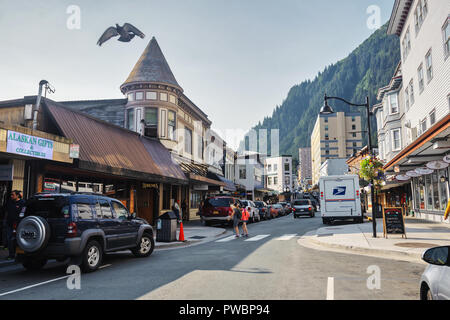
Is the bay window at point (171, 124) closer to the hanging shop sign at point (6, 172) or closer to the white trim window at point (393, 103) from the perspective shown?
the hanging shop sign at point (6, 172)

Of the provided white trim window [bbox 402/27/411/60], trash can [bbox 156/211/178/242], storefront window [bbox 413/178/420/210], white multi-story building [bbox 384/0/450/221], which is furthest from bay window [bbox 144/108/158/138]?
storefront window [bbox 413/178/420/210]

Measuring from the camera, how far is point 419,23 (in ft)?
77.3

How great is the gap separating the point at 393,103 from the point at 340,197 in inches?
653

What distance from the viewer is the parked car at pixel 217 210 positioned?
79.5 ft

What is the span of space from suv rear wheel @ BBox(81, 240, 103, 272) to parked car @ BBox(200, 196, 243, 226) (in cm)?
1511

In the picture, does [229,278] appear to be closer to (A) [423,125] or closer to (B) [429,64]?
(B) [429,64]

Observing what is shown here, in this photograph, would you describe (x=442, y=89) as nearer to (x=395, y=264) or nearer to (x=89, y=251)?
(x=395, y=264)

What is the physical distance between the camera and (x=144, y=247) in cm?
1158

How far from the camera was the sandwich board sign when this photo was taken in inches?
567

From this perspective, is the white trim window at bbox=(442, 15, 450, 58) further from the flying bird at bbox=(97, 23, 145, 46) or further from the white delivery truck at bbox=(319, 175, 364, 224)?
the flying bird at bbox=(97, 23, 145, 46)

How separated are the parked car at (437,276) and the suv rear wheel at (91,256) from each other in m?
7.27

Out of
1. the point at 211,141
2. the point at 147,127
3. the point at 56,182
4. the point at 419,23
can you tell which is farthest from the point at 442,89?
the point at 211,141

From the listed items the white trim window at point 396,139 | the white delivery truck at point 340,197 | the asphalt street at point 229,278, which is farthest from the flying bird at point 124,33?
the white trim window at point 396,139

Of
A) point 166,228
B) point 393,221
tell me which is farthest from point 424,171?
point 166,228
